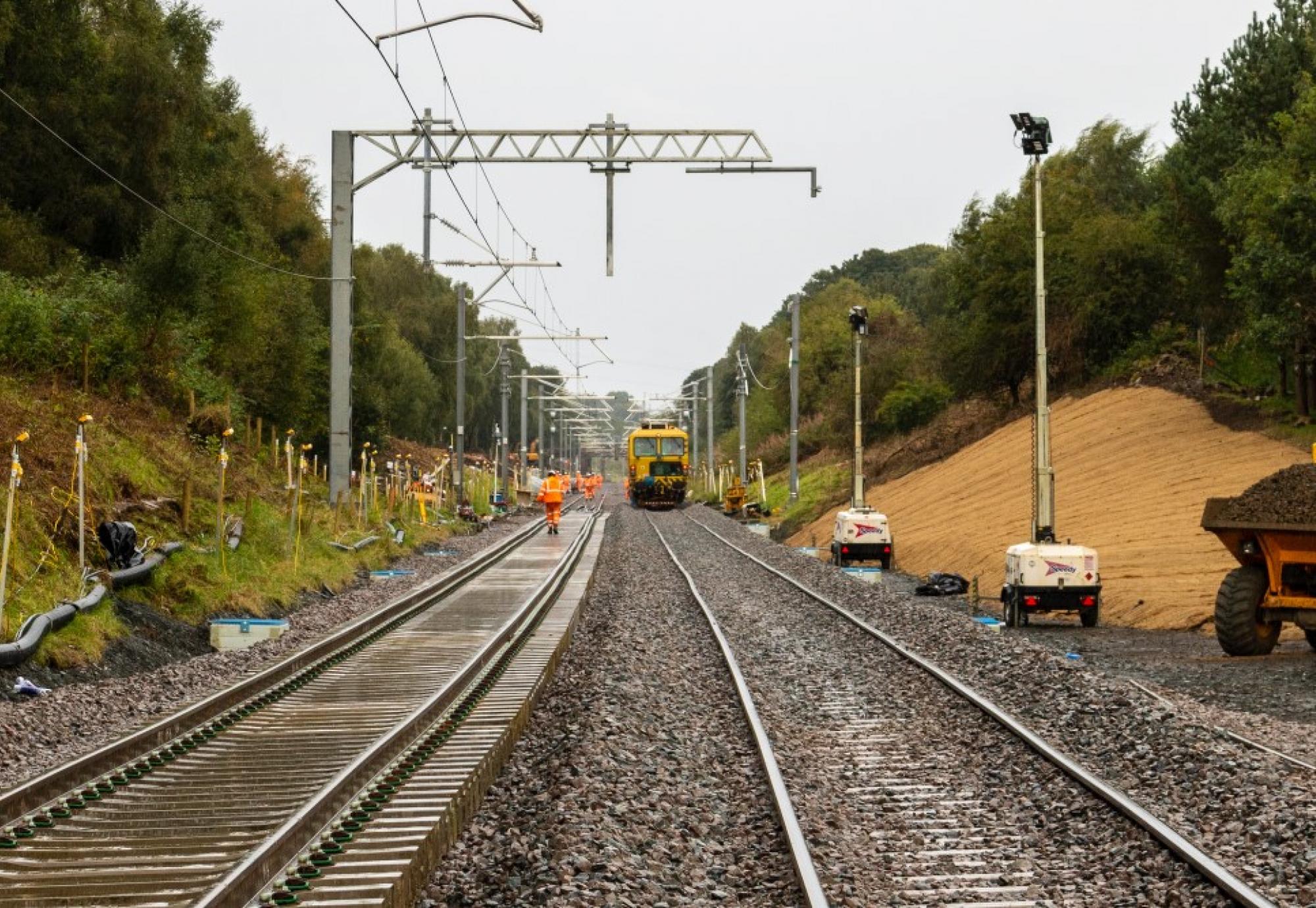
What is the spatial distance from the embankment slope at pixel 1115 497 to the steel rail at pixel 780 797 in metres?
8.60

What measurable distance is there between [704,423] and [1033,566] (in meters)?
147

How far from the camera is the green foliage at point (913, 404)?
218 ft

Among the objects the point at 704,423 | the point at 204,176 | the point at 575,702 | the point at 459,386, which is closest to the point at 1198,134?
the point at 459,386

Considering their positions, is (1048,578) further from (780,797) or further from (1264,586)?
(780,797)

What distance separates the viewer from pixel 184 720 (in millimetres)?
12125

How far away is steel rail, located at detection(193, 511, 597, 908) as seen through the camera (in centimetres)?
728

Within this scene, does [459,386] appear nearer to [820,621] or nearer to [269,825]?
[820,621]

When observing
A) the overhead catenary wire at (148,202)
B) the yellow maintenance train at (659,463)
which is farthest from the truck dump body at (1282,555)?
the yellow maintenance train at (659,463)

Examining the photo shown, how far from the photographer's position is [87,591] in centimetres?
1722

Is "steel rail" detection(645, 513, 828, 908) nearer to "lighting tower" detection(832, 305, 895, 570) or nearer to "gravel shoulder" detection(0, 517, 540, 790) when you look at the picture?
"gravel shoulder" detection(0, 517, 540, 790)

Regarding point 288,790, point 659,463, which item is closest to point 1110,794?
point 288,790

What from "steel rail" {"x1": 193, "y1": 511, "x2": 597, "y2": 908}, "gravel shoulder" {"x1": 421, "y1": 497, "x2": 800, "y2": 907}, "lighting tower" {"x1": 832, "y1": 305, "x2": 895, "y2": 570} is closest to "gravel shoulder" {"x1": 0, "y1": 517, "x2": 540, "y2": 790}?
"steel rail" {"x1": 193, "y1": 511, "x2": 597, "y2": 908}

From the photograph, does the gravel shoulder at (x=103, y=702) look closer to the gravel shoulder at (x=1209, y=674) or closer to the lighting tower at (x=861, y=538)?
the gravel shoulder at (x=1209, y=674)

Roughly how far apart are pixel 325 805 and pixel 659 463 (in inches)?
2557
